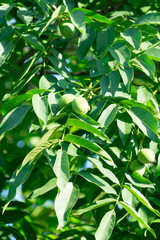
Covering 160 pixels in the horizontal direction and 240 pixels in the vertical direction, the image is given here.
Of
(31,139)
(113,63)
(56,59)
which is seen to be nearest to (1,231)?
(31,139)

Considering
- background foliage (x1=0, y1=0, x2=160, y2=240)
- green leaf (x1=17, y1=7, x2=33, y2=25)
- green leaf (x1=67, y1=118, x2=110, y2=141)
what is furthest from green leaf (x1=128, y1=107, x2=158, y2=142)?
green leaf (x1=17, y1=7, x2=33, y2=25)

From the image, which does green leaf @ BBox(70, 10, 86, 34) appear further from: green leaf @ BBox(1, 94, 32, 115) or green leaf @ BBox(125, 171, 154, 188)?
green leaf @ BBox(125, 171, 154, 188)

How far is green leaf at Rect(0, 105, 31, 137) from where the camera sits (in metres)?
1.26

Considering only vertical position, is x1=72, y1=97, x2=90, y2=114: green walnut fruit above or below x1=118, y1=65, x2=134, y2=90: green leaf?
above

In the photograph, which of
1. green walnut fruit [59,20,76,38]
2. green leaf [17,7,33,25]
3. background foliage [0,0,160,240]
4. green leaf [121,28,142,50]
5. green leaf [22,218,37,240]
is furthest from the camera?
green leaf [22,218,37,240]

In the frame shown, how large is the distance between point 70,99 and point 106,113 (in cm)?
15

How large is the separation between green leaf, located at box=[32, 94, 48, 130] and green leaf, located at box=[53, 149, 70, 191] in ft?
0.44

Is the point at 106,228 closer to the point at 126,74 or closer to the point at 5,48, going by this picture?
the point at 126,74

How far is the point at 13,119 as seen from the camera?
1295 mm

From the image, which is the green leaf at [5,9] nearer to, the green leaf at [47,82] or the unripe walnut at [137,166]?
the green leaf at [47,82]

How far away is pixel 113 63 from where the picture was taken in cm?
148

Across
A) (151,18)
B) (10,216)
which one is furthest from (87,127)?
(10,216)

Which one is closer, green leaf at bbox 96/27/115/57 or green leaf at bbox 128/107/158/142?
green leaf at bbox 128/107/158/142

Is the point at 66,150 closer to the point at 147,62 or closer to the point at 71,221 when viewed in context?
the point at 147,62
